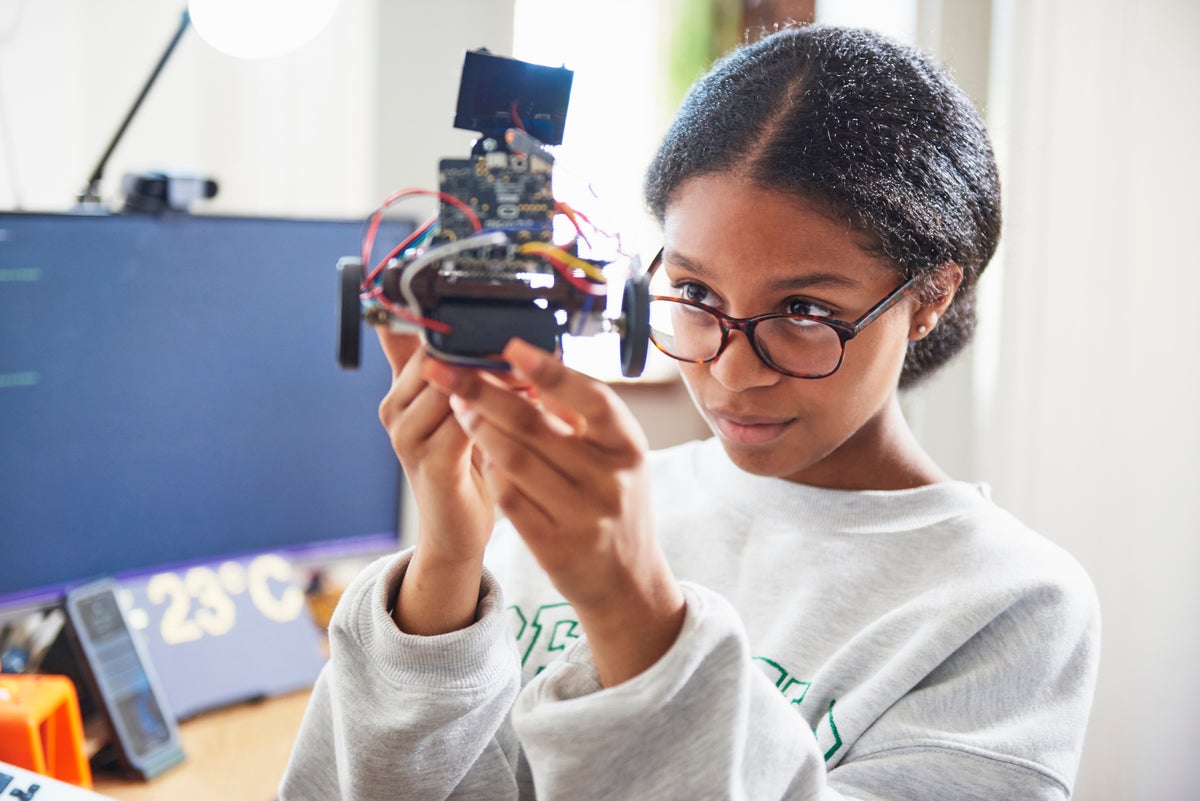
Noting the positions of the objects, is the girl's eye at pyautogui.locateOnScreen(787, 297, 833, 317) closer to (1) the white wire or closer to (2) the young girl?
(2) the young girl

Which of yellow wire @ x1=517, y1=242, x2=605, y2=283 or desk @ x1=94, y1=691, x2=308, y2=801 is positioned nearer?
yellow wire @ x1=517, y1=242, x2=605, y2=283

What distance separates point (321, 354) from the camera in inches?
57.9

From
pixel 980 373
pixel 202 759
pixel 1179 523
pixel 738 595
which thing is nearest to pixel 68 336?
pixel 202 759

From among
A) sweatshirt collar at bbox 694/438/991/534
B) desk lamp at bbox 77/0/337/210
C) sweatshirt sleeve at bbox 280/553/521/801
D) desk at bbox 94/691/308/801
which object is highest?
desk lamp at bbox 77/0/337/210

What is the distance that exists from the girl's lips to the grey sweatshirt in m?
0.13

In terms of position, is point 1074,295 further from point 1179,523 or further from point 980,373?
point 1179,523

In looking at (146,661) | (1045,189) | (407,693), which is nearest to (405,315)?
(407,693)

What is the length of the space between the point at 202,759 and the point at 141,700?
96 millimetres

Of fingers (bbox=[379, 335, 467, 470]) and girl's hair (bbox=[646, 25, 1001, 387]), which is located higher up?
girl's hair (bbox=[646, 25, 1001, 387])

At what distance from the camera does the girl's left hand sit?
23.0 inches

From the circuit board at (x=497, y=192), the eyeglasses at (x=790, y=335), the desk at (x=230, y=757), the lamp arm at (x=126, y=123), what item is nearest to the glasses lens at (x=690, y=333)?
the eyeglasses at (x=790, y=335)

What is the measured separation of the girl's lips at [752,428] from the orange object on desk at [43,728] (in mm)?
713

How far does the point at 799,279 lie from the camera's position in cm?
85

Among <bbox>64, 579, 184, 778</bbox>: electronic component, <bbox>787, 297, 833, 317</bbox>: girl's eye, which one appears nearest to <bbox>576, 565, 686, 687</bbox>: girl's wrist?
<bbox>787, 297, 833, 317</bbox>: girl's eye
